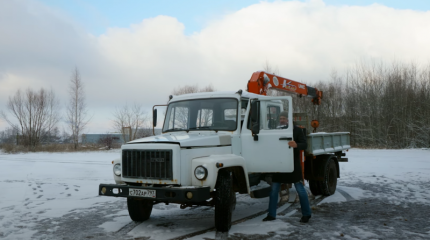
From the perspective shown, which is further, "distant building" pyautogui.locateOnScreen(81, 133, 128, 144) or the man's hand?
"distant building" pyautogui.locateOnScreen(81, 133, 128, 144)

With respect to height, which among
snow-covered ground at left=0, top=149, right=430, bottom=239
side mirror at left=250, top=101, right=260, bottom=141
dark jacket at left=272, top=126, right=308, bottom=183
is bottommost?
snow-covered ground at left=0, top=149, right=430, bottom=239

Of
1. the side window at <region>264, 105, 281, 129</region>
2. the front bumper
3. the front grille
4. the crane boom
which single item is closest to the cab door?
the side window at <region>264, 105, 281, 129</region>

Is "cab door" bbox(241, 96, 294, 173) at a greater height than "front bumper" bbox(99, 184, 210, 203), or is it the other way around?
"cab door" bbox(241, 96, 294, 173)

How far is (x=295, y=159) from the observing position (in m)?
6.54

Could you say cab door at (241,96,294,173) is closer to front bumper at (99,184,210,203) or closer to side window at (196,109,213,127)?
side window at (196,109,213,127)

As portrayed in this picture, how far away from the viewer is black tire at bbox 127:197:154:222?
21.3ft

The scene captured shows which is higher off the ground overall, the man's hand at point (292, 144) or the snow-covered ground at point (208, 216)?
the man's hand at point (292, 144)

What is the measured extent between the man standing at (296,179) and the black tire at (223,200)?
1117 mm

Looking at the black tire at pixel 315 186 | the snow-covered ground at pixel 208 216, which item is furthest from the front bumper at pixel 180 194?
the black tire at pixel 315 186

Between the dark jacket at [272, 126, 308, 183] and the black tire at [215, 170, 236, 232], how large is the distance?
1.16 m

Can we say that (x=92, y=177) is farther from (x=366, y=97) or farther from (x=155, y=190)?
(x=366, y=97)

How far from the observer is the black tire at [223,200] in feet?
18.6

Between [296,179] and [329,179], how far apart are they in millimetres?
3339

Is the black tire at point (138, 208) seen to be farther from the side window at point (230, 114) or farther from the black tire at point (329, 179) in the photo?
the black tire at point (329, 179)
